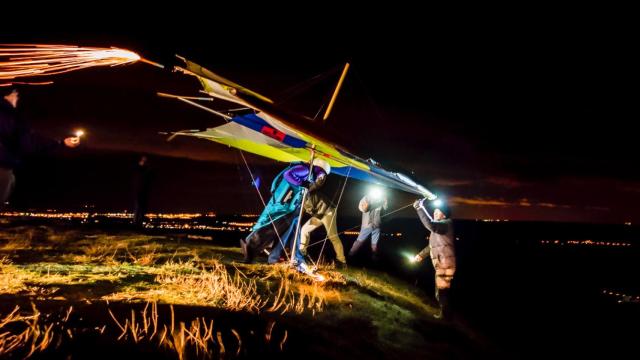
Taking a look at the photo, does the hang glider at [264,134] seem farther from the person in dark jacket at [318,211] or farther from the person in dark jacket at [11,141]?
the person in dark jacket at [11,141]

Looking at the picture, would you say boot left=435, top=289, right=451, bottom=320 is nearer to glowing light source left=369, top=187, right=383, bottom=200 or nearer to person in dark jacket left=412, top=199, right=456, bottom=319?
person in dark jacket left=412, top=199, right=456, bottom=319

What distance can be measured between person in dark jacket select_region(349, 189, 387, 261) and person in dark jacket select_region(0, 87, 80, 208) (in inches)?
322

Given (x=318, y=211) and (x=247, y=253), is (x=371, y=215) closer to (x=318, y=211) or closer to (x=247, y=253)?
(x=318, y=211)

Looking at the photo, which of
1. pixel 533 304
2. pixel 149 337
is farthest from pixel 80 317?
pixel 533 304

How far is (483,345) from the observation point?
718 centimetres

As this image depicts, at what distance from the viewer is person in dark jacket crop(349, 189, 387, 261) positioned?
11086 millimetres

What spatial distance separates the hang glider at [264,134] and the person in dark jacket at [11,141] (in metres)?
1.97

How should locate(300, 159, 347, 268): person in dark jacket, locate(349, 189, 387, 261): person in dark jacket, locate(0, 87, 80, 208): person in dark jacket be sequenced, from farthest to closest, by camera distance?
locate(349, 189, 387, 261): person in dark jacket → locate(300, 159, 347, 268): person in dark jacket → locate(0, 87, 80, 208): person in dark jacket

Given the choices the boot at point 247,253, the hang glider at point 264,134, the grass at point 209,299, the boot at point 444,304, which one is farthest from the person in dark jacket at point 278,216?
the boot at point 444,304

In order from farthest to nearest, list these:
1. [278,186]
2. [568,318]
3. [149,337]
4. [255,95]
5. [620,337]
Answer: [568,318] → [620,337] → [278,186] → [255,95] → [149,337]

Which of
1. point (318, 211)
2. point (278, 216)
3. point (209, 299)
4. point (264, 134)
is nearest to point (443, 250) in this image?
point (318, 211)

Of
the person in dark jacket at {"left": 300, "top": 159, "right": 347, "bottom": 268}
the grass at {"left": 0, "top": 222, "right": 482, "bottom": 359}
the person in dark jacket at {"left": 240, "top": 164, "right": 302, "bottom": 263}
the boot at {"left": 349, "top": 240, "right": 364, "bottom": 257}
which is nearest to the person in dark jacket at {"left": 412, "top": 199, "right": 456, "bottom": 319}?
the grass at {"left": 0, "top": 222, "right": 482, "bottom": 359}

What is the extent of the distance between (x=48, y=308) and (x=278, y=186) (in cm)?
479

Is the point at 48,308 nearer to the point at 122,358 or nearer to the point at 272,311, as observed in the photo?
the point at 122,358
